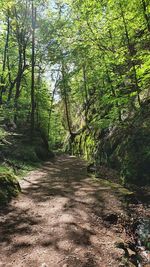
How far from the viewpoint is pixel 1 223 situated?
6.36 metres

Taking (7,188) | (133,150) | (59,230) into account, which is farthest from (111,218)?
(133,150)

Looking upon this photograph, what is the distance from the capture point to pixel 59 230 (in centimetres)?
594

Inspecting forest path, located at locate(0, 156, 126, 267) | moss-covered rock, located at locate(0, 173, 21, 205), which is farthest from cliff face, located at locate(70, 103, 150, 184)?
moss-covered rock, located at locate(0, 173, 21, 205)

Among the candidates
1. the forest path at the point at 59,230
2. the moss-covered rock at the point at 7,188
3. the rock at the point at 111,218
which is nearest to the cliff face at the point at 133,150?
the forest path at the point at 59,230

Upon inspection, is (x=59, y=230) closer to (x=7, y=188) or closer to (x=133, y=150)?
(x=7, y=188)

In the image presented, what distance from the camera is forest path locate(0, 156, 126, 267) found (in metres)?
4.75

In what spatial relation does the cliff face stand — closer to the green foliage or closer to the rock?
the rock

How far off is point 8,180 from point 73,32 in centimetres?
1047

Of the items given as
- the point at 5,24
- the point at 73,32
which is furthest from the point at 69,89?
the point at 73,32

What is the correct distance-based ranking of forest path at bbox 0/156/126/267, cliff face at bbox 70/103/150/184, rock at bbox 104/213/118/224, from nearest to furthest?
forest path at bbox 0/156/126/267, rock at bbox 104/213/118/224, cliff face at bbox 70/103/150/184

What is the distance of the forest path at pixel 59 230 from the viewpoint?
4750 millimetres

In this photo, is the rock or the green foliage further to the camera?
the green foliage

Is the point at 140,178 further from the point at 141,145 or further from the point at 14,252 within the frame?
the point at 14,252

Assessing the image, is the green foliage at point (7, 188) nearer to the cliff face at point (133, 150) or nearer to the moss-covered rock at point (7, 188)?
the moss-covered rock at point (7, 188)
